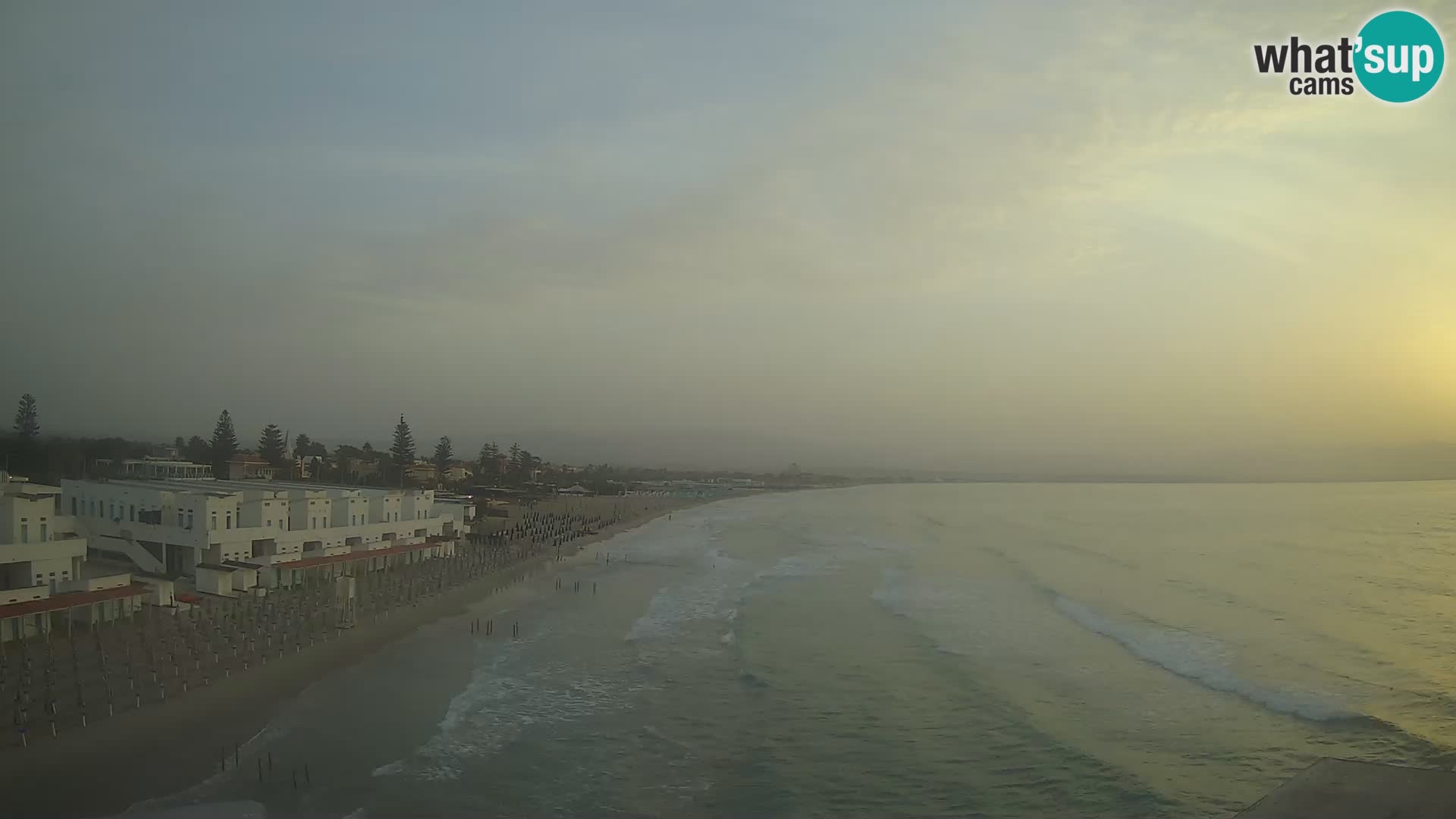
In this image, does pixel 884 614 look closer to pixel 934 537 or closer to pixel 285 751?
pixel 285 751

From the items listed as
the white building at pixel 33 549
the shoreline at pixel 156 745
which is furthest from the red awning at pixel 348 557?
the shoreline at pixel 156 745

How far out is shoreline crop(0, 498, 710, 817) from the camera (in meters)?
13.7

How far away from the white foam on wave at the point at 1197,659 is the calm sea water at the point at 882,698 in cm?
12

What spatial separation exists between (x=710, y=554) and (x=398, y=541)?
20.7 metres

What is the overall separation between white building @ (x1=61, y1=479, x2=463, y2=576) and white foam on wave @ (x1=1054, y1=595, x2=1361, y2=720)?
32.1m

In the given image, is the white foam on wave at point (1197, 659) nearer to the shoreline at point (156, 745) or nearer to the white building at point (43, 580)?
the shoreline at point (156, 745)

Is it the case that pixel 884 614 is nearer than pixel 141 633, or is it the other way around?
pixel 141 633

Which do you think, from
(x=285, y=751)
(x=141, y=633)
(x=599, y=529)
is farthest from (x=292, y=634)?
(x=599, y=529)

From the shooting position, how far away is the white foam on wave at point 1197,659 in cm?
2055

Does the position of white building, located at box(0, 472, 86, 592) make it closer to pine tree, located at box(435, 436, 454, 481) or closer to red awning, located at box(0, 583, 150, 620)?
red awning, located at box(0, 583, 150, 620)

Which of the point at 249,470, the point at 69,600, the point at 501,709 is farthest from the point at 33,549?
the point at 249,470

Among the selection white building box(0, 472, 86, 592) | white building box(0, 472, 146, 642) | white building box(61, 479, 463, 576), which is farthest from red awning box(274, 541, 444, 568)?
white building box(0, 472, 86, 592)

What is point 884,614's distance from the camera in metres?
32.7

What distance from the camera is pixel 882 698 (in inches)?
829
